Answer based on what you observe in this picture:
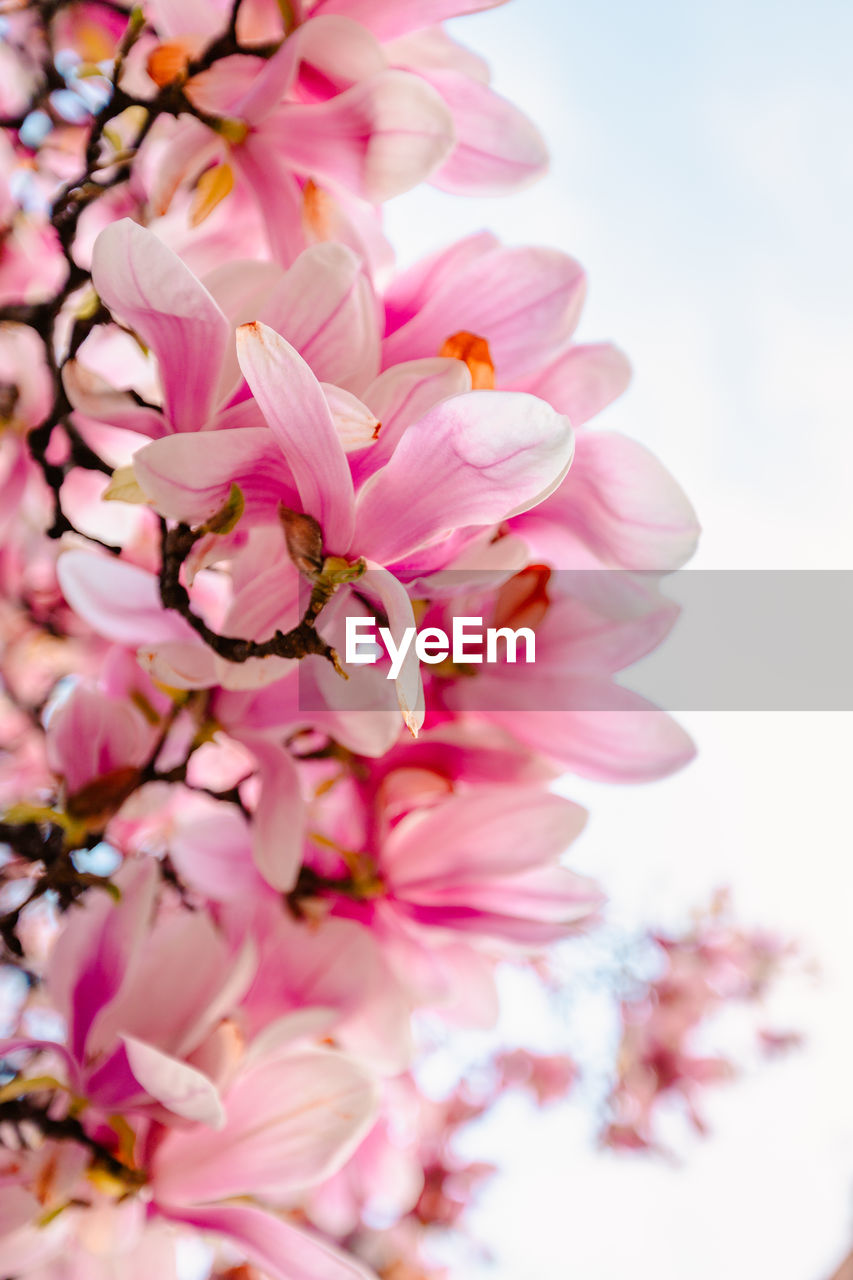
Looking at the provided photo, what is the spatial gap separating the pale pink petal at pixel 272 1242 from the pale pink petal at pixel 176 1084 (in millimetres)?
69

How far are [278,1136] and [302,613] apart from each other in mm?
221

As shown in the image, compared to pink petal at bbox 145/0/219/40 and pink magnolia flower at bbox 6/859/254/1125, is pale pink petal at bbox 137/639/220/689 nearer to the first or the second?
pink magnolia flower at bbox 6/859/254/1125

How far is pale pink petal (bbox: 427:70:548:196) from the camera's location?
1.38 ft

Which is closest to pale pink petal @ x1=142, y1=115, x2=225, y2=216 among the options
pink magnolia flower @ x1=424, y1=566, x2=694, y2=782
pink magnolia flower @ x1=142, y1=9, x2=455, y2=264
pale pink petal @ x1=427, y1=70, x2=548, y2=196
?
pink magnolia flower @ x1=142, y1=9, x2=455, y2=264

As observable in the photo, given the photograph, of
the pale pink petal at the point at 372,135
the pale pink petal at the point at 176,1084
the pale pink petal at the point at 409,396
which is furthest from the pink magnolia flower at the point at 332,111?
the pale pink petal at the point at 176,1084

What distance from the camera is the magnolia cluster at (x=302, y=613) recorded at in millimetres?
302

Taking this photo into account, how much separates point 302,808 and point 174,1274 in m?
0.21

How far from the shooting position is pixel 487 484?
278 mm

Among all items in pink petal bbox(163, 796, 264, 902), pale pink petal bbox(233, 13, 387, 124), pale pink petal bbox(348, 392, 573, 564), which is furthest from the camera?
pink petal bbox(163, 796, 264, 902)

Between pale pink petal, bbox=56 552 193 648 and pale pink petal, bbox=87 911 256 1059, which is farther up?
pale pink petal, bbox=56 552 193 648

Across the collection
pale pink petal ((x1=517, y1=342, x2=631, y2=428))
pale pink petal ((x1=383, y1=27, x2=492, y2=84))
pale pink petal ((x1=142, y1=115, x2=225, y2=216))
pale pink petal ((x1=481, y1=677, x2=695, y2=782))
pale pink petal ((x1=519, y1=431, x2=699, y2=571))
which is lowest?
pale pink petal ((x1=481, y1=677, x2=695, y2=782))

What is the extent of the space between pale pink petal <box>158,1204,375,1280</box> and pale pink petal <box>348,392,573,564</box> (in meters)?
0.27

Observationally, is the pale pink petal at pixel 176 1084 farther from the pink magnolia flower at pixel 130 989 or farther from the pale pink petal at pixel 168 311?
the pale pink petal at pixel 168 311

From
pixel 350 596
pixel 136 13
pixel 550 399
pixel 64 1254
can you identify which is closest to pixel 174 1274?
pixel 64 1254
